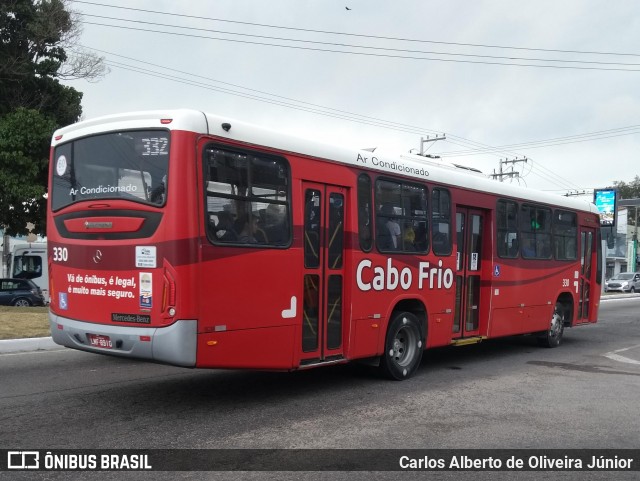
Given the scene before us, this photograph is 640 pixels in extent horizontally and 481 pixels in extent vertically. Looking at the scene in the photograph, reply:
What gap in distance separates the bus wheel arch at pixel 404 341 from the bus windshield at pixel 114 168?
13.0 feet

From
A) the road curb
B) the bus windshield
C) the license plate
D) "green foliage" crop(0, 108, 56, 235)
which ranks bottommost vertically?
the road curb

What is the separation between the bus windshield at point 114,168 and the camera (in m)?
6.29

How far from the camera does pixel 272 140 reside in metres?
7.00

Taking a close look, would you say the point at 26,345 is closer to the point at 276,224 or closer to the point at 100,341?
the point at 100,341

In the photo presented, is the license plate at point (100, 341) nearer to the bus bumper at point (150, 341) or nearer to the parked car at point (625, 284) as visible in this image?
the bus bumper at point (150, 341)

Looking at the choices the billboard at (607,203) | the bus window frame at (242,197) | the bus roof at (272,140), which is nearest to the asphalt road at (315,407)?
the bus window frame at (242,197)

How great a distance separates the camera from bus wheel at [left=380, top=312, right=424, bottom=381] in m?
8.67

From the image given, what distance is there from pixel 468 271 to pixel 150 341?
5.97 meters

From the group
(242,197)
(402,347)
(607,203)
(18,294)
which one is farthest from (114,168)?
(607,203)

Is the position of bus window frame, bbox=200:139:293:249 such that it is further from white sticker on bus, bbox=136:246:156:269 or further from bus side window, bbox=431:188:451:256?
bus side window, bbox=431:188:451:256

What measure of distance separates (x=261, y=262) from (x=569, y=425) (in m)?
3.74

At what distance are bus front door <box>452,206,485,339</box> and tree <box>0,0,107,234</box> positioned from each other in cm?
1215

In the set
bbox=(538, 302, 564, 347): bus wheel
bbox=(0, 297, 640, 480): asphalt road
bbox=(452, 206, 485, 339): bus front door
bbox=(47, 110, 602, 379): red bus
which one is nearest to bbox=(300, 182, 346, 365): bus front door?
bbox=(47, 110, 602, 379): red bus

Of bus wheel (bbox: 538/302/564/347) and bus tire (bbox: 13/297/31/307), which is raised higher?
bus wheel (bbox: 538/302/564/347)
